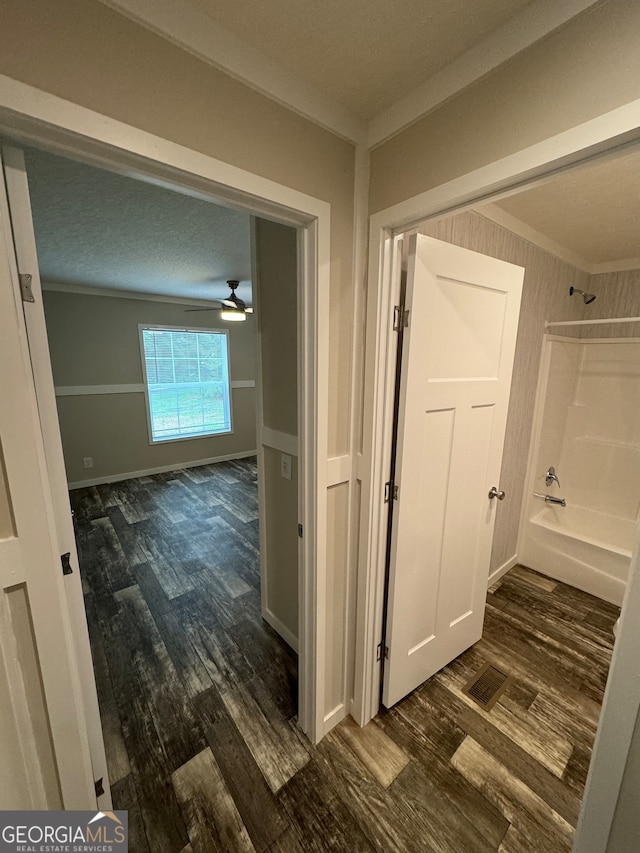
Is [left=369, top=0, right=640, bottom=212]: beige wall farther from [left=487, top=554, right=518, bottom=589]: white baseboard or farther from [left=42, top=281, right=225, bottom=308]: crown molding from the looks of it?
[left=42, top=281, right=225, bottom=308]: crown molding

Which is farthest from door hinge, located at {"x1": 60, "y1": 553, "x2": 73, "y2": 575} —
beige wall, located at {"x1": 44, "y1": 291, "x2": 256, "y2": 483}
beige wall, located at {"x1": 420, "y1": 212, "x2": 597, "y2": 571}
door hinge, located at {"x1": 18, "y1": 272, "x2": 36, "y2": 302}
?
beige wall, located at {"x1": 44, "y1": 291, "x2": 256, "y2": 483}

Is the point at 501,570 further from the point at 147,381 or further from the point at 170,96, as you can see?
the point at 147,381

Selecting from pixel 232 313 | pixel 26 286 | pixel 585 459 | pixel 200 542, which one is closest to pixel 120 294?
pixel 232 313

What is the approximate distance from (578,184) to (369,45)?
120 centimetres

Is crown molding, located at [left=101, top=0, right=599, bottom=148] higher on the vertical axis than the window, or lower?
higher

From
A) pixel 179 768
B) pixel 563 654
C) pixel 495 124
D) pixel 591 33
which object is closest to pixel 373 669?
pixel 179 768

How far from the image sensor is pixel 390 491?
1.36 metres

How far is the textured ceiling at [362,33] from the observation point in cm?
75

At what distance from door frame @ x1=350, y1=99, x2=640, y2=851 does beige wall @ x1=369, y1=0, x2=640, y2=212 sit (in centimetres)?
3

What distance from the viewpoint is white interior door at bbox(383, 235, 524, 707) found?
4.15ft

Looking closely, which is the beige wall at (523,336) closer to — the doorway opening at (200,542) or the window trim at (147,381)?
the doorway opening at (200,542)

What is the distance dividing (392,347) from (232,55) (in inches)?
35.2

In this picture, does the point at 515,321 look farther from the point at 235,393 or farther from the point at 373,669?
the point at 235,393

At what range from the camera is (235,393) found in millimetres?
5449
